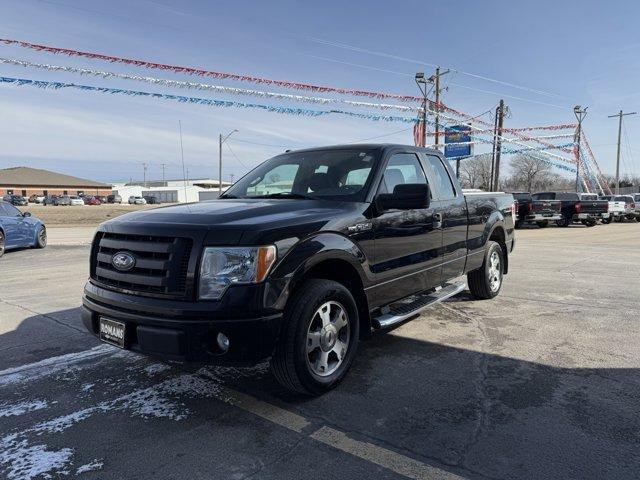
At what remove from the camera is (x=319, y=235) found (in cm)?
356

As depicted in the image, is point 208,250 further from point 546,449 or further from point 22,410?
point 546,449

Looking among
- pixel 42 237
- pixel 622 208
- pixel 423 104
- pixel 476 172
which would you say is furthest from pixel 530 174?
pixel 42 237

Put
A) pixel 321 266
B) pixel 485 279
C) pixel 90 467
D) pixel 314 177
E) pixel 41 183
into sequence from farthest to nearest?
pixel 41 183 → pixel 485 279 → pixel 314 177 → pixel 321 266 → pixel 90 467

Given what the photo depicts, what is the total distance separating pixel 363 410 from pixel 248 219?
1.54 m

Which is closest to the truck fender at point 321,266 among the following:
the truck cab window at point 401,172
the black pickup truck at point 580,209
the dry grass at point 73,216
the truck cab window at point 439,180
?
the truck cab window at point 401,172

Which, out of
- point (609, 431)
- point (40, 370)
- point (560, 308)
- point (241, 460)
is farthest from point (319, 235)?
point (560, 308)

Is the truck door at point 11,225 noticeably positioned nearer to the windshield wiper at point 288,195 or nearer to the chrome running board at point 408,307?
the windshield wiper at point 288,195

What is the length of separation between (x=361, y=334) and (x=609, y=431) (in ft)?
6.17

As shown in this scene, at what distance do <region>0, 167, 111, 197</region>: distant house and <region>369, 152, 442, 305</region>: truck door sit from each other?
10452 cm

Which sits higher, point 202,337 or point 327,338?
point 202,337

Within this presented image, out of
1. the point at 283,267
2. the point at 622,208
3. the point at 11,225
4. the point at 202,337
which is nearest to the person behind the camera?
the point at 202,337

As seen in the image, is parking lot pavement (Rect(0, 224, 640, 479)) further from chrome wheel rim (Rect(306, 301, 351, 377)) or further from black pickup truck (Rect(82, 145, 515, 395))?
black pickup truck (Rect(82, 145, 515, 395))

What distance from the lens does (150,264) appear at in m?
3.31

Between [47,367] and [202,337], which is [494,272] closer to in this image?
[202,337]
